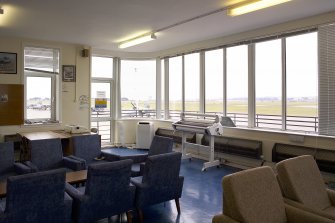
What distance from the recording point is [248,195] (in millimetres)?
2010

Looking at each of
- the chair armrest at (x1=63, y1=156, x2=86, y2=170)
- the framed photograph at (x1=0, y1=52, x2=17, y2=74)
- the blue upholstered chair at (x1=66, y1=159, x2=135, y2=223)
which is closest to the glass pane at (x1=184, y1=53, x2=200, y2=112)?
the chair armrest at (x1=63, y1=156, x2=86, y2=170)

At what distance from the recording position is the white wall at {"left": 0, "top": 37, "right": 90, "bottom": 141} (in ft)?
20.0

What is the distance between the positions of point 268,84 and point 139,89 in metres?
4.09

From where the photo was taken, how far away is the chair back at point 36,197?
7.28ft

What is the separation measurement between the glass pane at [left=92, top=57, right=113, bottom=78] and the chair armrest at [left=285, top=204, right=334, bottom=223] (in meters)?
6.63

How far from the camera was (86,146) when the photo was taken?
4703 mm

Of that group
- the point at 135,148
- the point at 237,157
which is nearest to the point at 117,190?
the point at 237,157

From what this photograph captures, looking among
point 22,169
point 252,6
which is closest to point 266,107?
point 252,6

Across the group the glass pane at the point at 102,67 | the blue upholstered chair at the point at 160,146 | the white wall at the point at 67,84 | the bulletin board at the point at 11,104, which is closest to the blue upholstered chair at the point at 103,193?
the blue upholstered chair at the point at 160,146

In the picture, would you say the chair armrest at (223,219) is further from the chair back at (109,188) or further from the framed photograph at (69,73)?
the framed photograph at (69,73)

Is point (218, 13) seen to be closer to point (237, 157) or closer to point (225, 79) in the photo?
point (225, 79)

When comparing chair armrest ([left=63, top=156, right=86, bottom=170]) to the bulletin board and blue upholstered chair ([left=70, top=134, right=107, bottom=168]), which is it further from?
the bulletin board

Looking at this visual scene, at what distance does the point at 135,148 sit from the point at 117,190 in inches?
199

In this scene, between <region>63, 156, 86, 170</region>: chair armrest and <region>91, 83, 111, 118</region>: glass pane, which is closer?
<region>63, 156, 86, 170</region>: chair armrest
